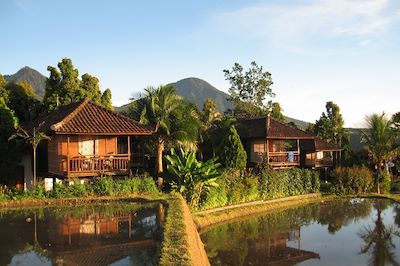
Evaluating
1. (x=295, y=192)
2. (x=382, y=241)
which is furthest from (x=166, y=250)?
(x=295, y=192)

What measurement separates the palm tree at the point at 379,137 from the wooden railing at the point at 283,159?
6.09 meters

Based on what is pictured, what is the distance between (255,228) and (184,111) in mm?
9311

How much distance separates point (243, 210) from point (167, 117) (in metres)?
7.35

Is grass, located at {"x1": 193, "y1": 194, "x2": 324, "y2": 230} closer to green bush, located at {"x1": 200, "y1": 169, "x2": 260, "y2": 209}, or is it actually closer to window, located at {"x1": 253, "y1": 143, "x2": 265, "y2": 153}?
green bush, located at {"x1": 200, "y1": 169, "x2": 260, "y2": 209}

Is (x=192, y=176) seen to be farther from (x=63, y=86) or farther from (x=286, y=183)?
(x=63, y=86)

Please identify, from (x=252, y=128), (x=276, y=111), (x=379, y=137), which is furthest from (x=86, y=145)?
(x=276, y=111)

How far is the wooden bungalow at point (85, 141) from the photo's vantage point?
2253 centimetres

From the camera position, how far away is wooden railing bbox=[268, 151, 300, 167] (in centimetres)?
3417

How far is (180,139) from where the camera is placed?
2672 cm

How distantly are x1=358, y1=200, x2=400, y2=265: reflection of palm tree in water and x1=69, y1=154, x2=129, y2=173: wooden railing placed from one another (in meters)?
12.8

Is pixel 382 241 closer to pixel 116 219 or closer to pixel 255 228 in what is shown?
pixel 255 228

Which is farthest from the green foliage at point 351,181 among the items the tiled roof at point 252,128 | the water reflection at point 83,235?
the water reflection at point 83,235

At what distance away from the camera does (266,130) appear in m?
34.5

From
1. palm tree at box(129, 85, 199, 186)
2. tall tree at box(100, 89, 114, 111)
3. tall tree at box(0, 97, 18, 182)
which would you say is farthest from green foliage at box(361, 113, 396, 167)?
tall tree at box(0, 97, 18, 182)
